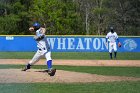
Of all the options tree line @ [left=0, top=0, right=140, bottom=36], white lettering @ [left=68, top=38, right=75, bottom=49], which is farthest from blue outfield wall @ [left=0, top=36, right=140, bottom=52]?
tree line @ [left=0, top=0, right=140, bottom=36]

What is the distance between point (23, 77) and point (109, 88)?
3169mm

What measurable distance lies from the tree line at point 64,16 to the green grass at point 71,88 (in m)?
41.4

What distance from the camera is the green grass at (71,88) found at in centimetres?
1078

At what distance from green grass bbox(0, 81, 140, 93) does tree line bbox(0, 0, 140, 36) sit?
41440 mm

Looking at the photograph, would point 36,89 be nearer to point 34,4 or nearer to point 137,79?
point 137,79

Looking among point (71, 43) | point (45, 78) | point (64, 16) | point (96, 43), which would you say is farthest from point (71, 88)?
point (64, 16)

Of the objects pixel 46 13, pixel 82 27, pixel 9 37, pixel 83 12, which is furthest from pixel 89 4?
pixel 9 37

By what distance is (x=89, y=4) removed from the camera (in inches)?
2773

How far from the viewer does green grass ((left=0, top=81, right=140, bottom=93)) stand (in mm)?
10784

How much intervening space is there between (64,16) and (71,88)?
47.2 meters

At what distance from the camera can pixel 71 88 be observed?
1134 centimetres

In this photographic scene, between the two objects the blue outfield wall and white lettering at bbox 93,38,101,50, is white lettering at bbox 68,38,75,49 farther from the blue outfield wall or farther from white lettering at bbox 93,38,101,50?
white lettering at bbox 93,38,101,50

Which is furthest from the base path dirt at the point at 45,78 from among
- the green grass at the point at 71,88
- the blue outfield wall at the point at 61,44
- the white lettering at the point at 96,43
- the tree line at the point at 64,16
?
the tree line at the point at 64,16

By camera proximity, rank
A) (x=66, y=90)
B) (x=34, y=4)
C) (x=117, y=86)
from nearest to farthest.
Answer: (x=66, y=90), (x=117, y=86), (x=34, y=4)
